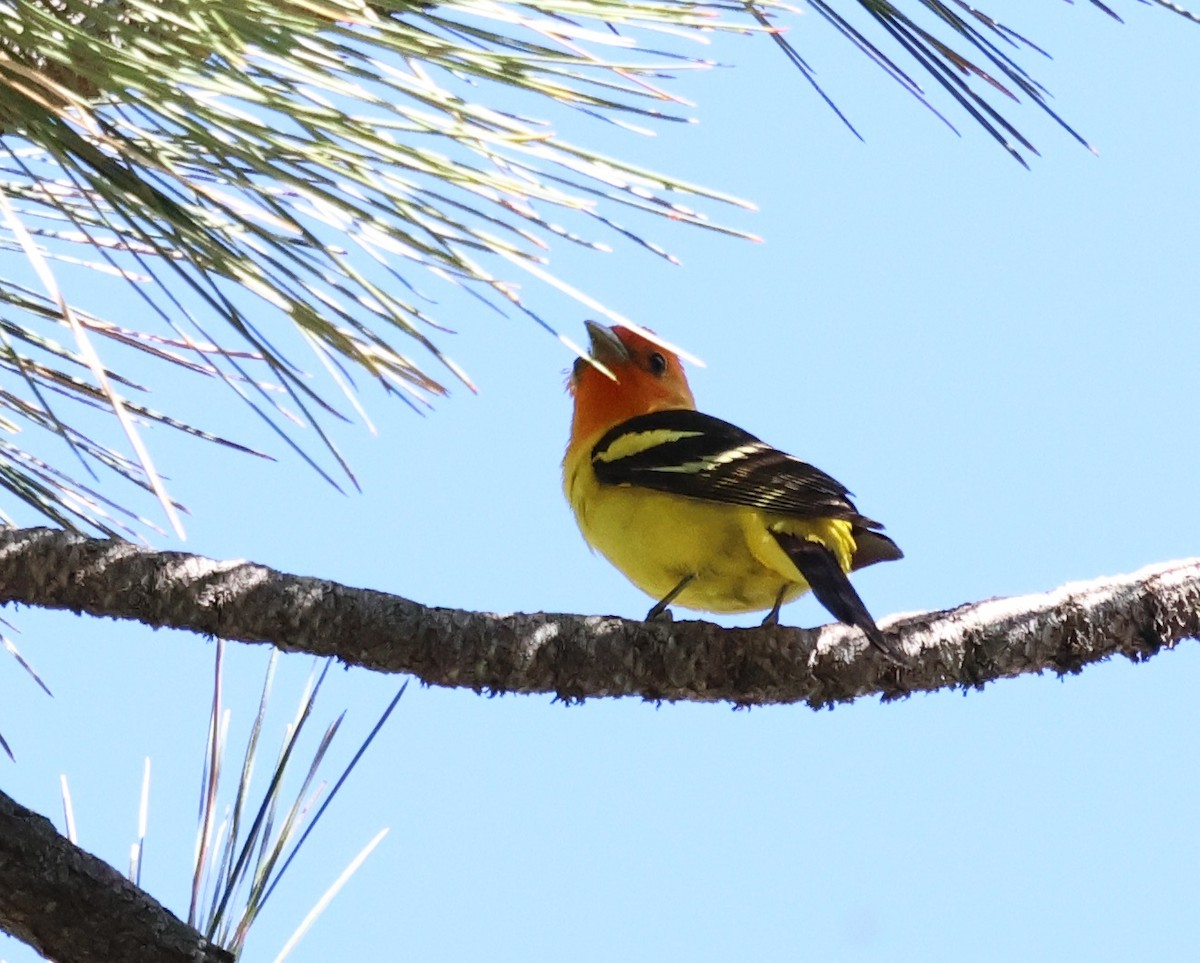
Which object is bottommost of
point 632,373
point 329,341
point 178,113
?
point 632,373

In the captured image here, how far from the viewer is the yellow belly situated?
8.42 ft

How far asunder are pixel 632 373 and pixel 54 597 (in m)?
1.93

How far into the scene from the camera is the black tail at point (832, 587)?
6.61 ft

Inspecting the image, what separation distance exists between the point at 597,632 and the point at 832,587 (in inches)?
19.4

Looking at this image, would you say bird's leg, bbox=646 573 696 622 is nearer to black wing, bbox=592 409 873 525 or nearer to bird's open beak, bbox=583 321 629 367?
black wing, bbox=592 409 873 525

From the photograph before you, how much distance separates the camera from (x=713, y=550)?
2.58 metres

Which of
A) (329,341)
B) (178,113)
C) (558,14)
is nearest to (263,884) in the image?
(329,341)

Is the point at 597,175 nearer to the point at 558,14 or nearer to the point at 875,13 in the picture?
the point at 558,14

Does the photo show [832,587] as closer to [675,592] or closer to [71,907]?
[675,592]

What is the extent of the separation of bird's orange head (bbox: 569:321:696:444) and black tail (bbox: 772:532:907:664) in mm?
858

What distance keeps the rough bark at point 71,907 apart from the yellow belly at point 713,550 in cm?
120

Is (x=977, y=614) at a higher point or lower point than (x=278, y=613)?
lower

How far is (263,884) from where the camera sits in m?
1.87

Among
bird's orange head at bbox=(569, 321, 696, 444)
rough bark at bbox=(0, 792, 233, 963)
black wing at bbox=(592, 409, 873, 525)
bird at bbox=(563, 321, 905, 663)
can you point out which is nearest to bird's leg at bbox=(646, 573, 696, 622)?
bird at bbox=(563, 321, 905, 663)
